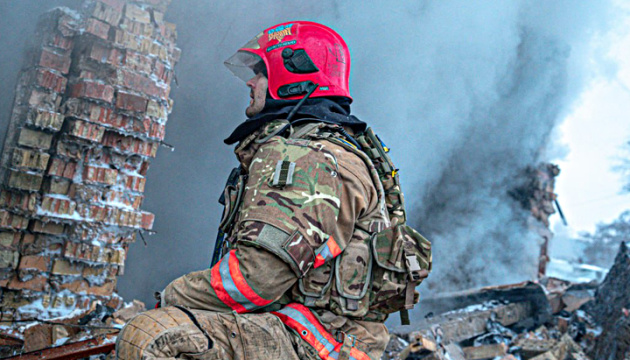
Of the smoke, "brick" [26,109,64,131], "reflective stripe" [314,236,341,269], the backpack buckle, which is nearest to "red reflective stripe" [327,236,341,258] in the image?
"reflective stripe" [314,236,341,269]

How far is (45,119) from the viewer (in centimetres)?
284

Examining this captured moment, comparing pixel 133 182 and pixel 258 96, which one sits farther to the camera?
pixel 133 182

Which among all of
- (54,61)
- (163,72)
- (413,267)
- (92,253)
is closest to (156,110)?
(163,72)

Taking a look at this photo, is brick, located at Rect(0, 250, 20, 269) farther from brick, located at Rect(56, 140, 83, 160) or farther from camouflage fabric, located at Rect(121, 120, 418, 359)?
camouflage fabric, located at Rect(121, 120, 418, 359)

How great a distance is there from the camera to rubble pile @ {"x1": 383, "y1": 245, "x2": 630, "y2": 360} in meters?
4.61

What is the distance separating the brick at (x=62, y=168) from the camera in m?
2.89

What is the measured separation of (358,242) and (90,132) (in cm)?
208

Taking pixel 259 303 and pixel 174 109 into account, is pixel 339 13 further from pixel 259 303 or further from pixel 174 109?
pixel 259 303

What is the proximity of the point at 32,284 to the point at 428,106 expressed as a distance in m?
4.96

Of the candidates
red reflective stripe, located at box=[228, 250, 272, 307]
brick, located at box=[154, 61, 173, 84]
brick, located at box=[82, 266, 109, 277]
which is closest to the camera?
red reflective stripe, located at box=[228, 250, 272, 307]

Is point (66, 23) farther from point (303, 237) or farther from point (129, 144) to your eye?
point (303, 237)

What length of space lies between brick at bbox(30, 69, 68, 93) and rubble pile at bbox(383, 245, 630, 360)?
341 centimetres

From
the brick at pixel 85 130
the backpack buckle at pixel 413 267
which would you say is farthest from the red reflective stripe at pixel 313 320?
the brick at pixel 85 130

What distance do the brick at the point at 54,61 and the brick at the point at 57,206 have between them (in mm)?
819
